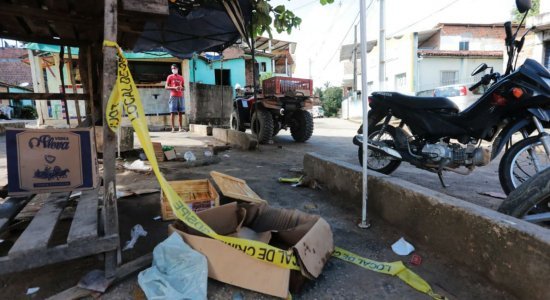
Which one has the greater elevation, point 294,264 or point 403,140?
point 403,140

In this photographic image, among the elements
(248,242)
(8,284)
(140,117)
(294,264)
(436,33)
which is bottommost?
(8,284)

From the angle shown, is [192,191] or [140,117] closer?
[140,117]

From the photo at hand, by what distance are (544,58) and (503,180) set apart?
10.8 m

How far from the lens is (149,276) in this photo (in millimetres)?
1539

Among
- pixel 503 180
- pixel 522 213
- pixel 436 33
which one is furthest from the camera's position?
pixel 436 33

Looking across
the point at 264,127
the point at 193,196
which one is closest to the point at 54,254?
the point at 193,196

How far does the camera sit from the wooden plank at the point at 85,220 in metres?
1.51

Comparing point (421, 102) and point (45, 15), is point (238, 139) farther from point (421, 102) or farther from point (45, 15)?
point (45, 15)

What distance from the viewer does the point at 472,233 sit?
5.71ft

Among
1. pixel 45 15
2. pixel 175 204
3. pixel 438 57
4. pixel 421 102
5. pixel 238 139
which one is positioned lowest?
pixel 175 204

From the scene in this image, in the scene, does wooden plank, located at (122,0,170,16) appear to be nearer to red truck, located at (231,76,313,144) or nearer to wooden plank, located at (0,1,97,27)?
wooden plank, located at (0,1,97,27)

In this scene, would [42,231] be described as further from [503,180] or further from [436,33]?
[436,33]

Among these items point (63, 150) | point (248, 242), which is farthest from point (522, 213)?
point (63, 150)

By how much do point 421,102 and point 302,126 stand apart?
14.4 feet
